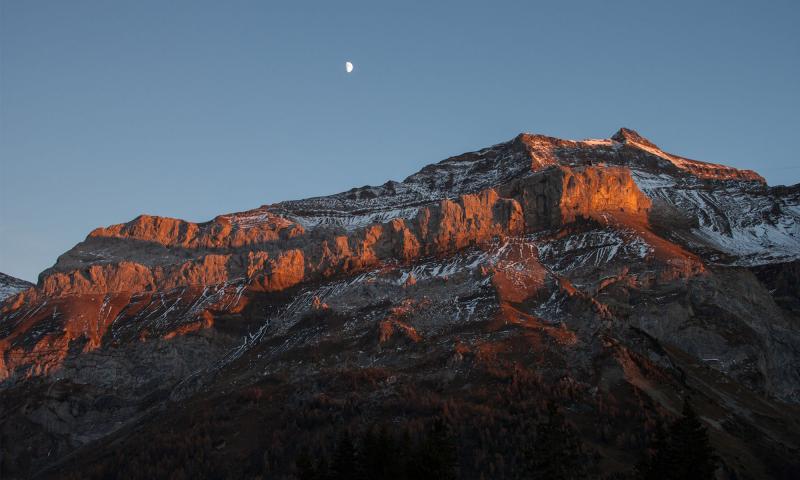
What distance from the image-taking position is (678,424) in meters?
91.4

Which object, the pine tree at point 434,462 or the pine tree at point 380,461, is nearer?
the pine tree at point 434,462

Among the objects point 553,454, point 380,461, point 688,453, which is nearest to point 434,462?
point 380,461

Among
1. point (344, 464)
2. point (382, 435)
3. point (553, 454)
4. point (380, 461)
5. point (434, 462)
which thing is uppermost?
point (382, 435)

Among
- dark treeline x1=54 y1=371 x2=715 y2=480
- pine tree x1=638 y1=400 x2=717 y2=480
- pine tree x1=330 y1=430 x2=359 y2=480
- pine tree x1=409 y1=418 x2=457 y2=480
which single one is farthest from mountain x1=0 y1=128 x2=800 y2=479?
pine tree x1=330 y1=430 x2=359 y2=480

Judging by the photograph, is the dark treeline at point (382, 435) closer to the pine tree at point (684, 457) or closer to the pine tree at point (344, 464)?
the pine tree at point (344, 464)

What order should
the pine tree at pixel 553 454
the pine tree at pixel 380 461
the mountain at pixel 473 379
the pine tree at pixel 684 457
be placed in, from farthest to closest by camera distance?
the mountain at pixel 473 379, the pine tree at pixel 380 461, the pine tree at pixel 553 454, the pine tree at pixel 684 457

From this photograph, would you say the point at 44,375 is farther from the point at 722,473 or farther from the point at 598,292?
the point at 722,473

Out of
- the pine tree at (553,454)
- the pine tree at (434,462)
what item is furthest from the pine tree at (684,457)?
the pine tree at (434,462)

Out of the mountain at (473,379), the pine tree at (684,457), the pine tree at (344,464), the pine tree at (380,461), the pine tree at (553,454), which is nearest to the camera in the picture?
the pine tree at (684,457)

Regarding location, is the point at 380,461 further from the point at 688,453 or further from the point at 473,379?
the point at 473,379

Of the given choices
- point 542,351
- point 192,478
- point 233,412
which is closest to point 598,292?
point 542,351

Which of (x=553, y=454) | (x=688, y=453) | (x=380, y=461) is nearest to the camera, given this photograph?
(x=688, y=453)

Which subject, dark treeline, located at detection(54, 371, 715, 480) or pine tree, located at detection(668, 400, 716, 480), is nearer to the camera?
pine tree, located at detection(668, 400, 716, 480)

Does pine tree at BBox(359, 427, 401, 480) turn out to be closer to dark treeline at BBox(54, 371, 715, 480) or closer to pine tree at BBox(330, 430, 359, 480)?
dark treeline at BBox(54, 371, 715, 480)
